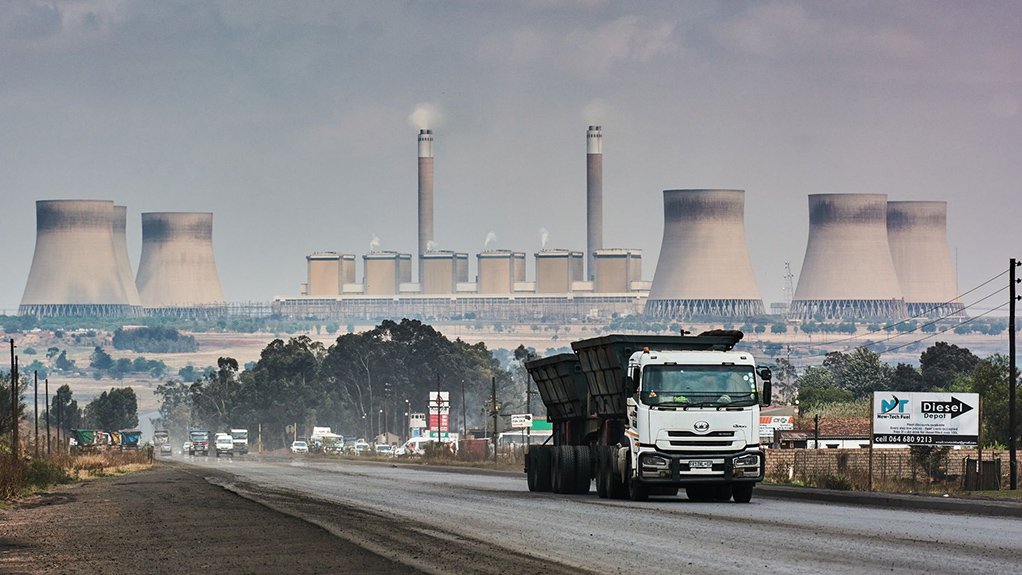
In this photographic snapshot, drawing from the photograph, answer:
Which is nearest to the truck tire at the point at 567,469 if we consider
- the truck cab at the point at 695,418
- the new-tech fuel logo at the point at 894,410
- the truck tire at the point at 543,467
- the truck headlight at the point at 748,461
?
the truck tire at the point at 543,467

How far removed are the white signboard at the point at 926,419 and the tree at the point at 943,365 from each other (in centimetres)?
10685

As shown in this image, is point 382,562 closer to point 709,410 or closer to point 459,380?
point 709,410

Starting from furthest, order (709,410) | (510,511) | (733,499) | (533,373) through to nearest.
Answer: (533,373)
(733,499)
(709,410)
(510,511)

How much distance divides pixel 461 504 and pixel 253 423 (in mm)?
163456

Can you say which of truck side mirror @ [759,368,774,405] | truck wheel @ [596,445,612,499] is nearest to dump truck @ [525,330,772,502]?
truck side mirror @ [759,368,774,405]

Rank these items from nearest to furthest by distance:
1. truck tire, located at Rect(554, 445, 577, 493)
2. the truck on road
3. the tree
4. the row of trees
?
truck tire, located at Rect(554, 445, 577, 493) → the tree → the truck on road → the row of trees

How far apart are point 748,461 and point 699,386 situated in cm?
171

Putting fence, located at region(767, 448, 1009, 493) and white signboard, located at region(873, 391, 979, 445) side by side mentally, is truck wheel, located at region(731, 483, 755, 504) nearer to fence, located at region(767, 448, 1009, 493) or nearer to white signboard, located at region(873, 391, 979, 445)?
fence, located at region(767, 448, 1009, 493)

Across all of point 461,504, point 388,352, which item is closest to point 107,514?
point 461,504

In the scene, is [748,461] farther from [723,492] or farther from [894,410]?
[894,410]

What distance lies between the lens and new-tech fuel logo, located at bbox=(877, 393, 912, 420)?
48.5 m

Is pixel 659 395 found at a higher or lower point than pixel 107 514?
higher

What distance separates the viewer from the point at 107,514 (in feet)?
110

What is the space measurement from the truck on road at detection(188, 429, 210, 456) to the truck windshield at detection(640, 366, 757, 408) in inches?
4951
